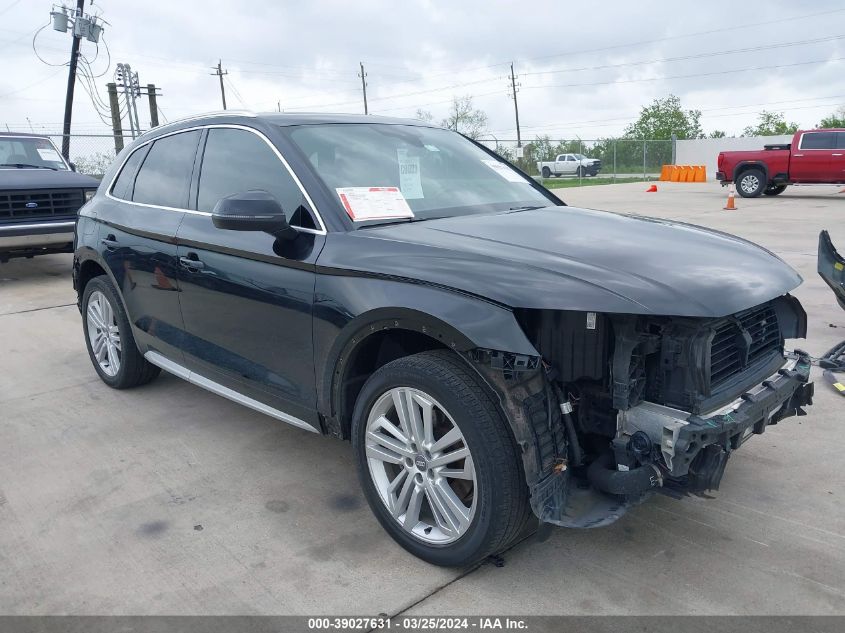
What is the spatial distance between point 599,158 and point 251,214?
123ft

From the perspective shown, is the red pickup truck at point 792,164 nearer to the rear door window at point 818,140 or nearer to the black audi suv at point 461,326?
the rear door window at point 818,140

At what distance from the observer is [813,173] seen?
18.8 m

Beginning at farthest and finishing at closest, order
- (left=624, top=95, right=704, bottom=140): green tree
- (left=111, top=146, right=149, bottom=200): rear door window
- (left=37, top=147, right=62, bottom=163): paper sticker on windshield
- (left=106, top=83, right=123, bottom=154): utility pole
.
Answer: (left=624, top=95, right=704, bottom=140): green tree, (left=106, top=83, right=123, bottom=154): utility pole, (left=37, top=147, right=62, bottom=163): paper sticker on windshield, (left=111, top=146, right=149, bottom=200): rear door window

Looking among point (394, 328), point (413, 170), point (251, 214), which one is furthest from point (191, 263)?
point (394, 328)

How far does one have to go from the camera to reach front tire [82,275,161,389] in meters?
4.57

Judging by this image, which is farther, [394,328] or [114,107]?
[114,107]

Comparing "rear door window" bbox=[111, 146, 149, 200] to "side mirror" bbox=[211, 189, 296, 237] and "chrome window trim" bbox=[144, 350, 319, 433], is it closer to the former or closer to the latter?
"chrome window trim" bbox=[144, 350, 319, 433]

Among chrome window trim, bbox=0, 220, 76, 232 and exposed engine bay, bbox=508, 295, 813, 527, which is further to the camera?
chrome window trim, bbox=0, 220, 76, 232

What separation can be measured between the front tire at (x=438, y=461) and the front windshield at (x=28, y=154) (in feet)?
28.8

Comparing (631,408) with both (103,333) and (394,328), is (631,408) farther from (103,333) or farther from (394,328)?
(103,333)

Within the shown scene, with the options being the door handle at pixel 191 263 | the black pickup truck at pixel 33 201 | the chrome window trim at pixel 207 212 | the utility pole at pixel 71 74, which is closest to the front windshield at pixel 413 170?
the chrome window trim at pixel 207 212

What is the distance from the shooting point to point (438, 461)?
264 cm

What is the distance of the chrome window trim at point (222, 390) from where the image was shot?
130 inches

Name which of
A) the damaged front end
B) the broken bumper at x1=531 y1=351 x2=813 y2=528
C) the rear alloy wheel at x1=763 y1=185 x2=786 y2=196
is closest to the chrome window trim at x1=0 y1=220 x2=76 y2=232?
the damaged front end
